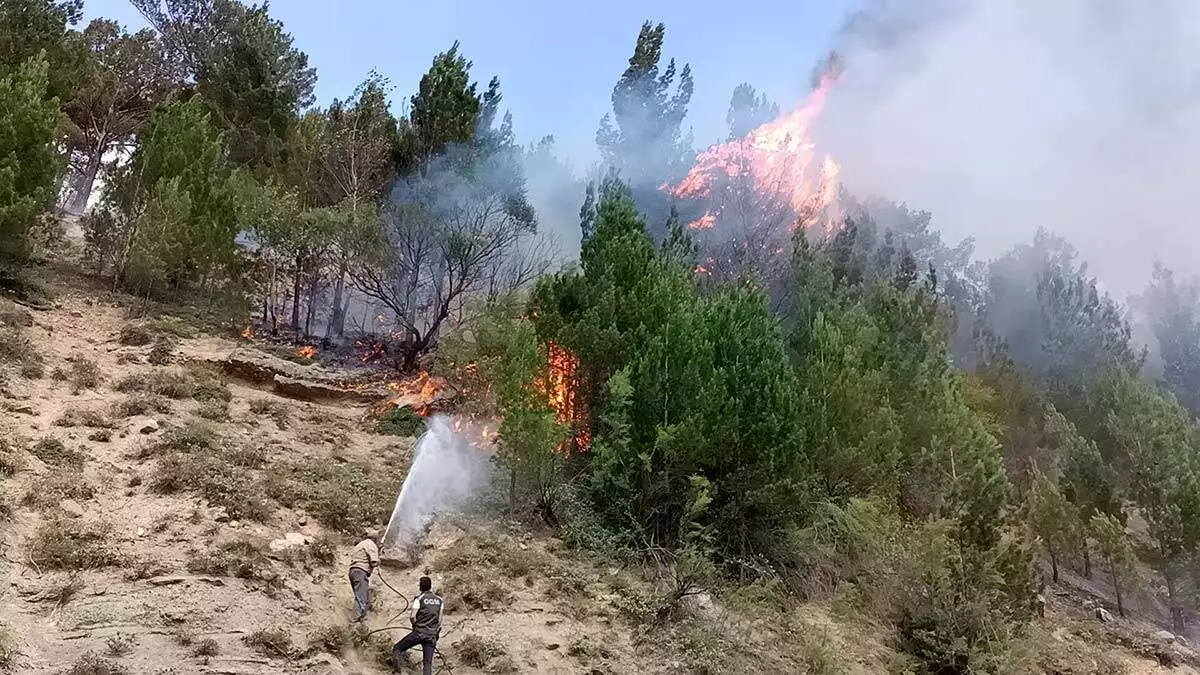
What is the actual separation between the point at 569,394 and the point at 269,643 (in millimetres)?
8049

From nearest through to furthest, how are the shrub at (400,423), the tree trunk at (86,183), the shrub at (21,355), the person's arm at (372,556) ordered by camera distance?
the person's arm at (372,556) → the shrub at (21,355) → the shrub at (400,423) → the tree trunk at (86,183)

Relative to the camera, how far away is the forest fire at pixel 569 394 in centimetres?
1600

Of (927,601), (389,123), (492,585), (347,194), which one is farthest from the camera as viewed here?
(389,123)

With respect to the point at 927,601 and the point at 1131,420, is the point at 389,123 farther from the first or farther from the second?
the point at 1131,420

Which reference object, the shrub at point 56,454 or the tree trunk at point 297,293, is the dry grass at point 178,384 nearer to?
the shrub at point 56,454

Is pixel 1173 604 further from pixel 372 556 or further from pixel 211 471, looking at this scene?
pixel 211 471

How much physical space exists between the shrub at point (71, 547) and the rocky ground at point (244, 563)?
0.08 feet

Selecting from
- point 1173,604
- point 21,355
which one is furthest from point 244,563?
point 1173,604

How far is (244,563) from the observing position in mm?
10578

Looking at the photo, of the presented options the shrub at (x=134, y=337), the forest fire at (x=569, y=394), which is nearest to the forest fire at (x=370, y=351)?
the shrub at (x=134, y=337)

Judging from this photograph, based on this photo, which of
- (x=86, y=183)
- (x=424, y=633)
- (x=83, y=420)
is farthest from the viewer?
(x=86, y=183)

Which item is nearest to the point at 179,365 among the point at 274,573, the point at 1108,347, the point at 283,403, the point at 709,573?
the point at 283,403

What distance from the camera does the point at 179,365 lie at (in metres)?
17.0

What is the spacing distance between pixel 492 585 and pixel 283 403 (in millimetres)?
7771
